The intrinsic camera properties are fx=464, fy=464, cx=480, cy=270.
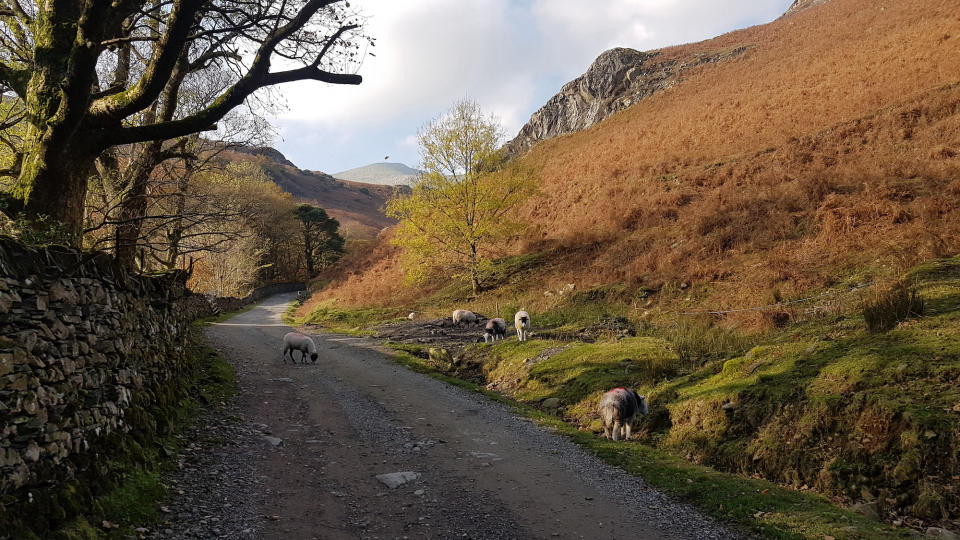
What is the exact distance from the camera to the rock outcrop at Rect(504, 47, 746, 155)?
208 feet

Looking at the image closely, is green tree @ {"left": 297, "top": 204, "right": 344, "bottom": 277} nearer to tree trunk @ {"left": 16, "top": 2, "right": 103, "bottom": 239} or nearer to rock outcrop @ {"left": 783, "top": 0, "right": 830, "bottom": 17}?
tree trunk @ {"left": 16, "top": 2, "right": 103, "bottom": 239}

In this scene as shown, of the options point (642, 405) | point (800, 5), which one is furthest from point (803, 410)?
point (800, 5)

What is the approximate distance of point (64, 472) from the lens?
5.28 m

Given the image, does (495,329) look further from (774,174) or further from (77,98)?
(774,174)

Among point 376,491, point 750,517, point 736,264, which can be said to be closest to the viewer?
point 750,517

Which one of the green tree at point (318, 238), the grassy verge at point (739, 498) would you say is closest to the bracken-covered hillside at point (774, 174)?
the grassy verge at point (739, 498)

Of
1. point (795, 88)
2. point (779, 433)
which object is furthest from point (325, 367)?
point (795, 88)

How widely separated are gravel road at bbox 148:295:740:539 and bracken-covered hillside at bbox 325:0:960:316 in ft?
38.4

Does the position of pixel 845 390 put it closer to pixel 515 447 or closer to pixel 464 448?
pixel 515 447

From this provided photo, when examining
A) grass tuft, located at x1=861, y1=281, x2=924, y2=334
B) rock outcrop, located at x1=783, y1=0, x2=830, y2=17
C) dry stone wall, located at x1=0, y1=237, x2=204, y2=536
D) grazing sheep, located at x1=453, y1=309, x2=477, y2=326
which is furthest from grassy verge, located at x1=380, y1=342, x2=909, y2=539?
rock outcrop, located at x1=783, y1=0, x2=830, y2=17

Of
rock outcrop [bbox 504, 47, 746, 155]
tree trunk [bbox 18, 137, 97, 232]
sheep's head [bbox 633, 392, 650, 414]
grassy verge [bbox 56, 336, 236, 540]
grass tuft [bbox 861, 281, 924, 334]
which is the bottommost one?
sheep's head [bbox 633, 392, 650, 414]

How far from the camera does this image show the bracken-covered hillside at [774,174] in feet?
58.8

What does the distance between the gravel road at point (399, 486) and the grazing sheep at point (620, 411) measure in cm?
108

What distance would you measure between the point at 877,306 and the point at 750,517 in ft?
22.6
